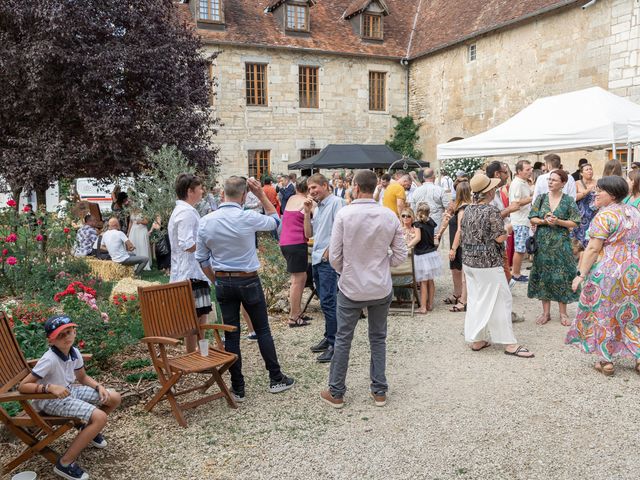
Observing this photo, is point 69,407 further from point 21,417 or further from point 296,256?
point 296,256

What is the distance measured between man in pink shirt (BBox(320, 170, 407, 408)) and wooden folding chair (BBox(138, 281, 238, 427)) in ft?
2.87

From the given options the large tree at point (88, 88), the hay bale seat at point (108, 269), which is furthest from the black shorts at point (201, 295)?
the large tree at point (88, 88)

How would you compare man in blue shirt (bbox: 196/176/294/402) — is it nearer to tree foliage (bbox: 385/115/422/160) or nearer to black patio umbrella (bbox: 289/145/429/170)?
black patio umbrella (bbox: 289/145/429/170)

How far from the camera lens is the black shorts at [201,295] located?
15.8 ft

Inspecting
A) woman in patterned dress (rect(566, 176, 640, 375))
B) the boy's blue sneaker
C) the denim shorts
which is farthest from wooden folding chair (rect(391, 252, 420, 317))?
the boy's blue sneaker

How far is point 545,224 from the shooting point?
6.21m

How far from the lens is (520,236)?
27.3 ft

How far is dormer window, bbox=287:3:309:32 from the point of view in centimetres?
2178

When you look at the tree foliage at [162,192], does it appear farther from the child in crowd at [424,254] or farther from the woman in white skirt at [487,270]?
the woman in white skirt at [487,270]

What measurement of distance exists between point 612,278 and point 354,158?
9.37 metres

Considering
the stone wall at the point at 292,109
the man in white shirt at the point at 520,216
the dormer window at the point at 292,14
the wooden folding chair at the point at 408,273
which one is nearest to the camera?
the wooden folding chair at the point at 408,273

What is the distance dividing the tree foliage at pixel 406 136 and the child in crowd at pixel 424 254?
17147 mm

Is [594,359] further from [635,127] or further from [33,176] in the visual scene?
[33,176]

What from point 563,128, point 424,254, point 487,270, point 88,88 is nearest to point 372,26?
point 88,88
